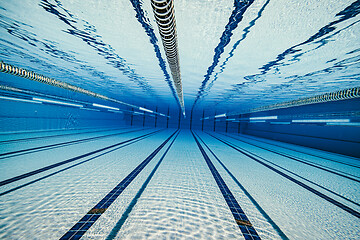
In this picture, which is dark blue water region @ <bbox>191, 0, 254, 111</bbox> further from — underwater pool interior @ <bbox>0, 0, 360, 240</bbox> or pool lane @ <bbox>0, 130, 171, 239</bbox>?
pool lane @ <bbox>0, 130, 171, 239</bbox>

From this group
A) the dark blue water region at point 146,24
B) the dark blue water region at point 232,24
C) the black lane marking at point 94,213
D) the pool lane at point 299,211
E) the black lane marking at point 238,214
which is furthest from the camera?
the dark blue water region at point 146,24

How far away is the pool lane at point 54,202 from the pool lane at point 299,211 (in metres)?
2.21

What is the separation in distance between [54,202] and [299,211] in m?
3.04

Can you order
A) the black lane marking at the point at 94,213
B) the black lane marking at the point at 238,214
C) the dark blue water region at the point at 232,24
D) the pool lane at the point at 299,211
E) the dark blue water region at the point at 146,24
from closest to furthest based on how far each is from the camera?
1. the black lane marking at the point at 94,213
2. the black lane marking at the point at 238,214
3. the pool lane at the point at 299,211
4. the dark blue water region at the point at 232,24
5. the dark blue water region at the point at 146,24

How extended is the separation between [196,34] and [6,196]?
339 centimetres

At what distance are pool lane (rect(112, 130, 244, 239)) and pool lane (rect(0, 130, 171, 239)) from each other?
415mm

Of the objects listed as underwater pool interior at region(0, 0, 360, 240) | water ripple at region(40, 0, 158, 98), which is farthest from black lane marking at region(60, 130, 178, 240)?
water ripple at region(40, 0, 158, 98)

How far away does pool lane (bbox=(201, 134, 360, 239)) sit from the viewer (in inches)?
60.3

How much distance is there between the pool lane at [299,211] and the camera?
1531mm

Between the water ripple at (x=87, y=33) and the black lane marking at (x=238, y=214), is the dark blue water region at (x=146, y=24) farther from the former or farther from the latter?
the black lane marking at (x=238, y=214)

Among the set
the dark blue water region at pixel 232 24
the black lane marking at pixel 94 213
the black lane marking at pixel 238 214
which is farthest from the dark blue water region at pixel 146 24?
the black lane marking at pixel 238 214

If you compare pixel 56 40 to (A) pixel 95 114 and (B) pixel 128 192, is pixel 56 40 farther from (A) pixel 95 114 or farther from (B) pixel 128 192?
(A) pixel 95 114

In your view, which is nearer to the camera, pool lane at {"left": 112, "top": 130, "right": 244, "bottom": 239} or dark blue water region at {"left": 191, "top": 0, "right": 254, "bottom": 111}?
pool lane at {"left": 112, "top": 130, "right": 244, "bottom": 239}

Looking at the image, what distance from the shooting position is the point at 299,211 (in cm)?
186
